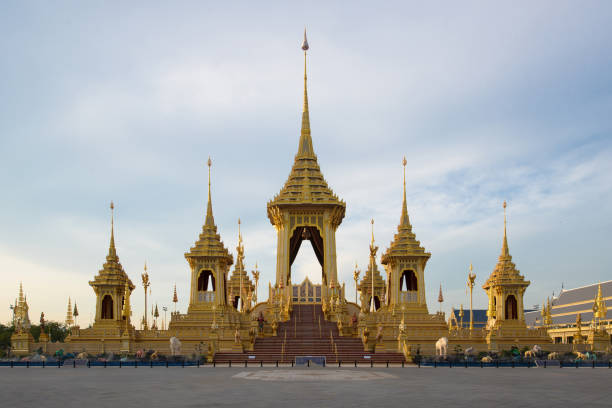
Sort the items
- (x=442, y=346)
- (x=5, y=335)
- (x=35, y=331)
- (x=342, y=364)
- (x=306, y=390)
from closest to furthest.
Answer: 1. (x=306, y=390)
2. (x=342, y=364)
3. (x=442, y=346)
4. (x=5, y=335)
5. (x=35, y=331)

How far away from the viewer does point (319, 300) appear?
70375 millimetres

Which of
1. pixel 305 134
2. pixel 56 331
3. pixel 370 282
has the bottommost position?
pixel 56 331

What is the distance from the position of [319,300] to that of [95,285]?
72.2 ft

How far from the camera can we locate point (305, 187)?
73.1 m

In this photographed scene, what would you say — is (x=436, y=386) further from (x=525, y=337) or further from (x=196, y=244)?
(x=196, y=244)

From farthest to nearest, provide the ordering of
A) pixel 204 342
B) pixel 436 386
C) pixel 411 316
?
pixel 411 316
pixel 204 342
pixel 436 386

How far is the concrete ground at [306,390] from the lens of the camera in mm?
21734

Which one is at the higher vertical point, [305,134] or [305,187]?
[305,134]

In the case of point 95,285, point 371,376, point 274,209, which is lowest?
point 371,376

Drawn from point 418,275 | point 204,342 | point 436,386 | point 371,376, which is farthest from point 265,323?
point 436,386

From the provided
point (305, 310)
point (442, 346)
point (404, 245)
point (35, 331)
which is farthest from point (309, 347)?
point (35, 331)

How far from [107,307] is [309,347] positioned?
23939 millimetres

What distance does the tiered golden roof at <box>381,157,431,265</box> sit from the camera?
66.9m

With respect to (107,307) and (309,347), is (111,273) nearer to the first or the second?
(107,307)
